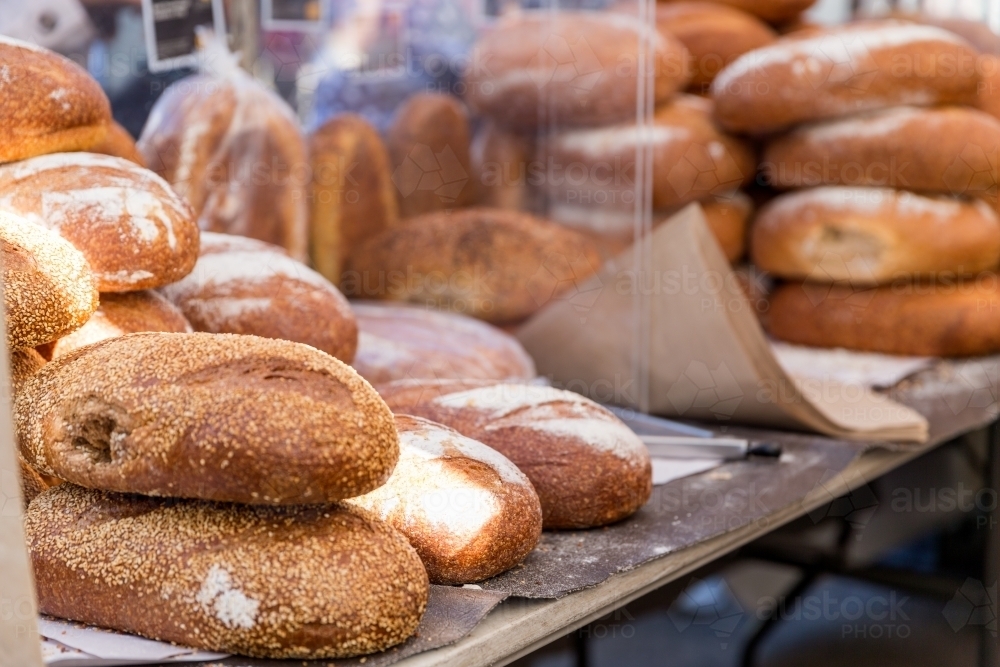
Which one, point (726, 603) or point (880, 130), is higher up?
point (880, 130)

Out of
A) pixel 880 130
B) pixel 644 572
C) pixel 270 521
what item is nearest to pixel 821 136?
pixel 880 130

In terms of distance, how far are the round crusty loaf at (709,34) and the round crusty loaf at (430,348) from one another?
4.17 feet

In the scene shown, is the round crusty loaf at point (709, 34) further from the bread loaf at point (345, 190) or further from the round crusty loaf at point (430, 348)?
the round crusty loaf at point (430, 348)

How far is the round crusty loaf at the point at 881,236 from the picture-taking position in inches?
105

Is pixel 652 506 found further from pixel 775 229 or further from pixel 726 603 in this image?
pixel 726 603

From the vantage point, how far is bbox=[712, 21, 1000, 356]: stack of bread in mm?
2633

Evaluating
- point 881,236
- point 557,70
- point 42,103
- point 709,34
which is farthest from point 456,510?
point 709,34

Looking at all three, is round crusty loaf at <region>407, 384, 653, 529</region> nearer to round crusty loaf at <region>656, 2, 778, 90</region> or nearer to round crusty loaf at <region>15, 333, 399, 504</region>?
round crusty loaf at <region>15, 333, 399, 504</region>

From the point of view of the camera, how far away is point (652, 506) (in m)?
1.58

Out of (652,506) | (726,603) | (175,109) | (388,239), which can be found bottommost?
(726,603)

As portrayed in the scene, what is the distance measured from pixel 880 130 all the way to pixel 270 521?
213 centimetres

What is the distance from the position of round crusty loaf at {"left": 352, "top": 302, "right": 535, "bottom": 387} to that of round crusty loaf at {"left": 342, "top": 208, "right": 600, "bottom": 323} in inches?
2.7

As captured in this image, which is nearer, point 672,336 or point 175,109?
point 175,109

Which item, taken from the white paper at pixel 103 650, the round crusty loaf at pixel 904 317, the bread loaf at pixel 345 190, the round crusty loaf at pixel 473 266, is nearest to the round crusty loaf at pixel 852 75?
the round crusty loaf at pixel 904 317
